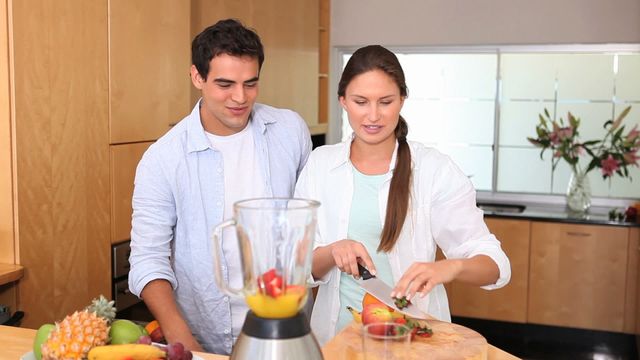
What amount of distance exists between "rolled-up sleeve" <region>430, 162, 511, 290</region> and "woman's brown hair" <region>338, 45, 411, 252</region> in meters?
0.09

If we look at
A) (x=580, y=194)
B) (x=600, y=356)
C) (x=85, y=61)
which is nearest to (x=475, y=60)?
(x=580, y=194)

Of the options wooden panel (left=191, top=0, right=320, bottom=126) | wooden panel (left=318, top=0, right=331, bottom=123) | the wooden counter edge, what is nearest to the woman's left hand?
the wooden counter edge

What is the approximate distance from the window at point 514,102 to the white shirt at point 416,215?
11.2ft

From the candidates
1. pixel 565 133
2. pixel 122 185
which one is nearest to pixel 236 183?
pixel 122 185

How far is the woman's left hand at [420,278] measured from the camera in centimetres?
167

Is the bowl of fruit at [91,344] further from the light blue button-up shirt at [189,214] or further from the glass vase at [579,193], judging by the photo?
the glass vase at [579,193]

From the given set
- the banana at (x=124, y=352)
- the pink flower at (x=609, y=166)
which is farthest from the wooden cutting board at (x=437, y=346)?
the pink flower at (x=609, y=166)

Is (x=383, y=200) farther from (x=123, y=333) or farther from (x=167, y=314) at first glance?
(x=123, y=333)

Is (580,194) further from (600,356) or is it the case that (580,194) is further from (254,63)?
(254,63)

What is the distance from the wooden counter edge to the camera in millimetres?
2414

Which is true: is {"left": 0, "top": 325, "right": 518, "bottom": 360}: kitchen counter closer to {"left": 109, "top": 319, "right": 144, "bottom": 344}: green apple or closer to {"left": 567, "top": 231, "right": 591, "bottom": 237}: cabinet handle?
{"left": 109, "top": 319, "right": 144, "bottom": 344}: green apple

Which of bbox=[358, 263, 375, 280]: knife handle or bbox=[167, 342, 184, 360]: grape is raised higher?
bbox=[358, 263, 375, 280]: knife handle

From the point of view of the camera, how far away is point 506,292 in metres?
4.91

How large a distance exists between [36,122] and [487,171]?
3573 millimetres
